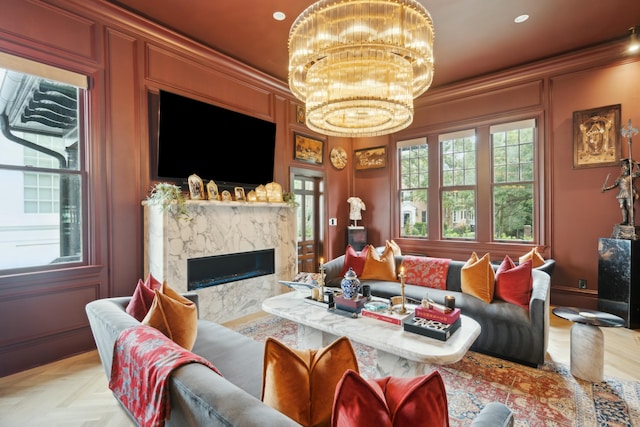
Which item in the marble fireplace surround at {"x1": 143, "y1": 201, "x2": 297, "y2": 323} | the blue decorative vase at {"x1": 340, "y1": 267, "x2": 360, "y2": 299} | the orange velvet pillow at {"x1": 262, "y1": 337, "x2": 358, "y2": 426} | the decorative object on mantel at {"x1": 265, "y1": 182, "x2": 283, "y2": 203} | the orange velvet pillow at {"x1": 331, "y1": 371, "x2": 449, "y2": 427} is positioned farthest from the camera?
the decorative object on mantel at {"x1": 265, "y1": 182, "x2": 283, "y2": 203}

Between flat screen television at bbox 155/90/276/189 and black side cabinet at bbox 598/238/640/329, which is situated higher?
flat screen television at bbox 155/90/276/189

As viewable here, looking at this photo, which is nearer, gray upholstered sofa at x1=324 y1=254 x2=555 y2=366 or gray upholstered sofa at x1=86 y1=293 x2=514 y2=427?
gray upholstered sofa at x1=86 y1=293 x2=514 y2=427

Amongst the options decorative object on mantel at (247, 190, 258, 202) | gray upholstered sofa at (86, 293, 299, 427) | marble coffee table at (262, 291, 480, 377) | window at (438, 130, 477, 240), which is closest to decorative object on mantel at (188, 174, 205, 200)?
decorative object on mantel at (247, 190, 258, 202)

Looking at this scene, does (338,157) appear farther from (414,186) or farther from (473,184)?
(473,184)

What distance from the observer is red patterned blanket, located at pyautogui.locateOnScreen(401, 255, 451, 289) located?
369cm

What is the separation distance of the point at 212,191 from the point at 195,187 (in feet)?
0.71

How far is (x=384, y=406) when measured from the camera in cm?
81

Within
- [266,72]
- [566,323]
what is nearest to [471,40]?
[266,72]

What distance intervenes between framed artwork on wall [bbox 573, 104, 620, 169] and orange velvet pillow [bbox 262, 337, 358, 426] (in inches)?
189

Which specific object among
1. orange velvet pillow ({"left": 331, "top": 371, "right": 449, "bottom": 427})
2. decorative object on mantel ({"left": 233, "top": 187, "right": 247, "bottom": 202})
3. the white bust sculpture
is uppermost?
decorative object on mantel ({"left": 233, "top": 187, "right": 247, "bottom": 202})

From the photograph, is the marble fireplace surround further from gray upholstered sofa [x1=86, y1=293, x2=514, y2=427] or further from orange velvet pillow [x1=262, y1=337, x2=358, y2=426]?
orange velvet pillow [x1=262, y1=337, x2=358, y2=426]

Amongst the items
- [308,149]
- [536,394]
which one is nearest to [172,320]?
[536,394]

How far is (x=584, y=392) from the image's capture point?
2.22m

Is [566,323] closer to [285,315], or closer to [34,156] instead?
[285,315]
